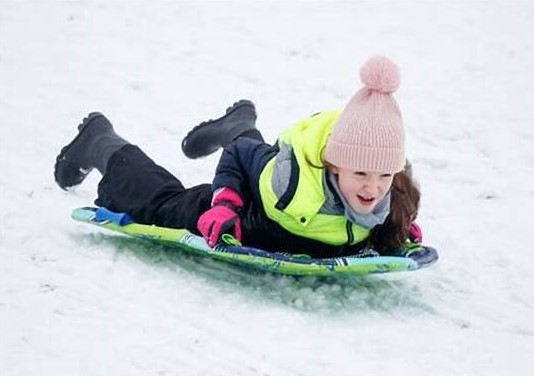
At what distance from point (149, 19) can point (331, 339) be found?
5.42 m

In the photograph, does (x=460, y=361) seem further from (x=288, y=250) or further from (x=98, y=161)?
(x=98, y=161)

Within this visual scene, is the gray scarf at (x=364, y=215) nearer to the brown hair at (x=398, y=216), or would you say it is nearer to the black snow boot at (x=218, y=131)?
the brown hair at (x=398, y=216)

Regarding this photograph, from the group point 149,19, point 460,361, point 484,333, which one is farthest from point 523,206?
point 149,19

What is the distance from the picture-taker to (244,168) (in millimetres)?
3373

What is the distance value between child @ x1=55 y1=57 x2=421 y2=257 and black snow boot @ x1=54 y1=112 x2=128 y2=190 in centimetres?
18

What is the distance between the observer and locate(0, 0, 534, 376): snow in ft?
8.73

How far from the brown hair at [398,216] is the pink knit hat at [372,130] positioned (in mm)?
276

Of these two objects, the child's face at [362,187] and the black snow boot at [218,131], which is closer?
the child's face at [362,187]

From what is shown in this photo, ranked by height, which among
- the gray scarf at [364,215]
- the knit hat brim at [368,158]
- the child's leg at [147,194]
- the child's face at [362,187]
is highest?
the knit hat brim at [368,158]

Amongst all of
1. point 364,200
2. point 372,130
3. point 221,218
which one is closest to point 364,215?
point 364,200

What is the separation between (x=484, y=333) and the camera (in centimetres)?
294

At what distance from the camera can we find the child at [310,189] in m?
2.93

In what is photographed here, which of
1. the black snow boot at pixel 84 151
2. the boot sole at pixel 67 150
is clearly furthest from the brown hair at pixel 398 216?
the boot sole at pixel 67 150

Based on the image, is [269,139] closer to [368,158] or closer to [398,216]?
[398,216]
